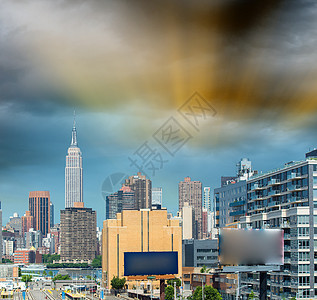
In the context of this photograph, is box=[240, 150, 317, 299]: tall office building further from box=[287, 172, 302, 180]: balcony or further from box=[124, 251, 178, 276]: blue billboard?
box=[124, 251, 178, 276]: blue billboard

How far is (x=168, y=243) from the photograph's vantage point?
16312 centimetres

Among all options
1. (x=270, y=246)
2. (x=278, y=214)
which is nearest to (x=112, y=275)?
(x=278, y=214)

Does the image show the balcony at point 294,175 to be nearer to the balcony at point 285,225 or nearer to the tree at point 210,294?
the balcony at point 285,225

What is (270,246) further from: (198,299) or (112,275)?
(112,275)

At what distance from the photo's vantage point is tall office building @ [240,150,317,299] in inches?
3615

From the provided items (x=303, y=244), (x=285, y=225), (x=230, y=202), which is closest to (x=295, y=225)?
(x=285, y=225)

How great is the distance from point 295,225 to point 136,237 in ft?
239

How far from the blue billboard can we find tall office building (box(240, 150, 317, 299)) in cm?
2734

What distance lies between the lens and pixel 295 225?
93.9 metres

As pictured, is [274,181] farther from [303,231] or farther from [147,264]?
[147,264]

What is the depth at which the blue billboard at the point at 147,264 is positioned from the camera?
12888 cm

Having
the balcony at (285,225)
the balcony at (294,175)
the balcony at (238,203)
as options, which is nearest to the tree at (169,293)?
the balcony at (238,203)

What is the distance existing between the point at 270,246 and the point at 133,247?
277 ft

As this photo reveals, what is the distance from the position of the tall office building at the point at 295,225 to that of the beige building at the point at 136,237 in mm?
56122
